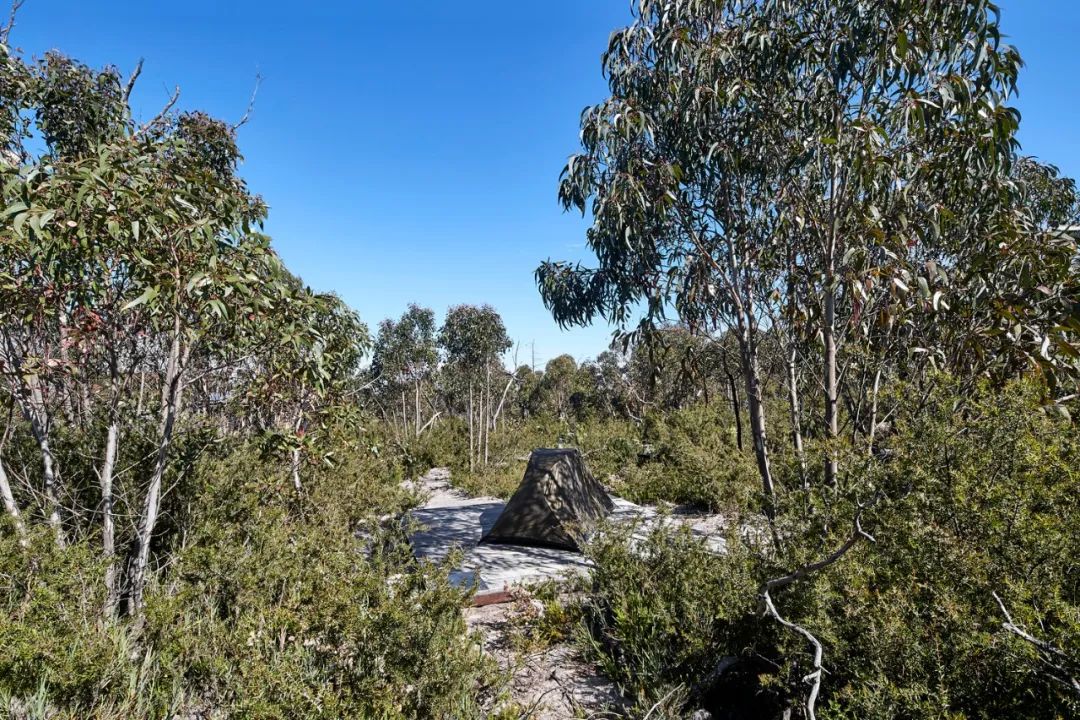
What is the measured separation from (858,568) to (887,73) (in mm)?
3509

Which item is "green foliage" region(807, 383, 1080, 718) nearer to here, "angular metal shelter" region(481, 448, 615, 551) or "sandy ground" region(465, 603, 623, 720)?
"sandy ground" region(465, 603, 623, 720)

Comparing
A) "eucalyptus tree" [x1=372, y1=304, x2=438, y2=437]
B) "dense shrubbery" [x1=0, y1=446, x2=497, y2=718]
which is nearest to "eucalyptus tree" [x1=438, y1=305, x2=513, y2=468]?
"eucalyptus tree" [x1=372, y1=304, x2=438, y2=437]

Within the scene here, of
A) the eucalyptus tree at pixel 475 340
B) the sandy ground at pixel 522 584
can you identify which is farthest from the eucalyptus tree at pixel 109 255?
the eucalyptus tree at pixel 475 340

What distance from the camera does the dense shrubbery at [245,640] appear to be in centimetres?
236

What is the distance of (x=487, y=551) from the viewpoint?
671 cm

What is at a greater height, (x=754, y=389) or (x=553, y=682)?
(x=754, y=389)

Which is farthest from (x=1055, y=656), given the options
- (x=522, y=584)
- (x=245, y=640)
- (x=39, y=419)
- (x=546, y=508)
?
(x=39, y=419)

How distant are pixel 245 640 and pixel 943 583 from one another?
338cm

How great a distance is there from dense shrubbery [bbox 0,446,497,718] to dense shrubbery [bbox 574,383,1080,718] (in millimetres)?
1319

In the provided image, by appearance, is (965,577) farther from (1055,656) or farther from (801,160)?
(801,160)

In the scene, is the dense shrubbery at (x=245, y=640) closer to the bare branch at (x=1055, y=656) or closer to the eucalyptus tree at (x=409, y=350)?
the bare branch at (x=1055, y=656)

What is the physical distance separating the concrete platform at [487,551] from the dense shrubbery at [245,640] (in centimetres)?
77

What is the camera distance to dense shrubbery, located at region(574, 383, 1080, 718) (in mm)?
2219

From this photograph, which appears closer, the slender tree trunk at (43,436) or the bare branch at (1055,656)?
the bare branch at (1055,656)
